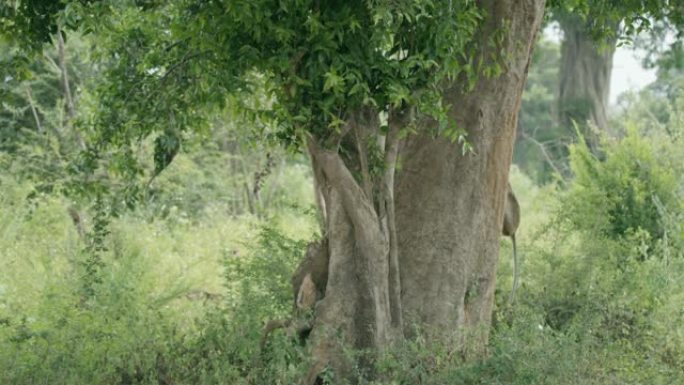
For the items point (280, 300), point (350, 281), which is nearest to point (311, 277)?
point (350, 281)

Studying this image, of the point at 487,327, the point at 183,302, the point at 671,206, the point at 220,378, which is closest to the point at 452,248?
the point at 487,327

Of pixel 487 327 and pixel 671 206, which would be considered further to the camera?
pixel 671 206

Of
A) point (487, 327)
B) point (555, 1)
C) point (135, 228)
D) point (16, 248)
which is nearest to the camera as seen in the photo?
point (487, 327)

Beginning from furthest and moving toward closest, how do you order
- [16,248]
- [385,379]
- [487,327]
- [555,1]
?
[16,248] → [555,1] → [487,327] → [385,379]

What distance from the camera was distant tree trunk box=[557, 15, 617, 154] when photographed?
2342cm

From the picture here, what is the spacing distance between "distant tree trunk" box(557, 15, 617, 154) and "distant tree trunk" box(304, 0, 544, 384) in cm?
1595

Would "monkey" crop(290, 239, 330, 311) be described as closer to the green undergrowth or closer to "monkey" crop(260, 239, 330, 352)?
"monkey" crop(260, 239, 330, 352)

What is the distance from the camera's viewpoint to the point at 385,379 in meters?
6.91

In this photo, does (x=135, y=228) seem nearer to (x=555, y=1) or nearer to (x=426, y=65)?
(x=555, y=1)

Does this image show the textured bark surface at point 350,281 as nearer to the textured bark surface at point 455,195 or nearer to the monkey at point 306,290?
the monkey at point 306,290

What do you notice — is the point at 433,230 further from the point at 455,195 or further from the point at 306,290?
the point at 306,290

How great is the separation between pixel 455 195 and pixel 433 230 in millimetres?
322

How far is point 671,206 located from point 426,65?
7527 millimetres

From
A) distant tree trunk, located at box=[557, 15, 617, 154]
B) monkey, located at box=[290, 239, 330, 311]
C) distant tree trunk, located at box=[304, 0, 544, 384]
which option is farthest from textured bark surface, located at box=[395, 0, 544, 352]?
distant tree trunk, located at box=[557, 15, 617, 154]
